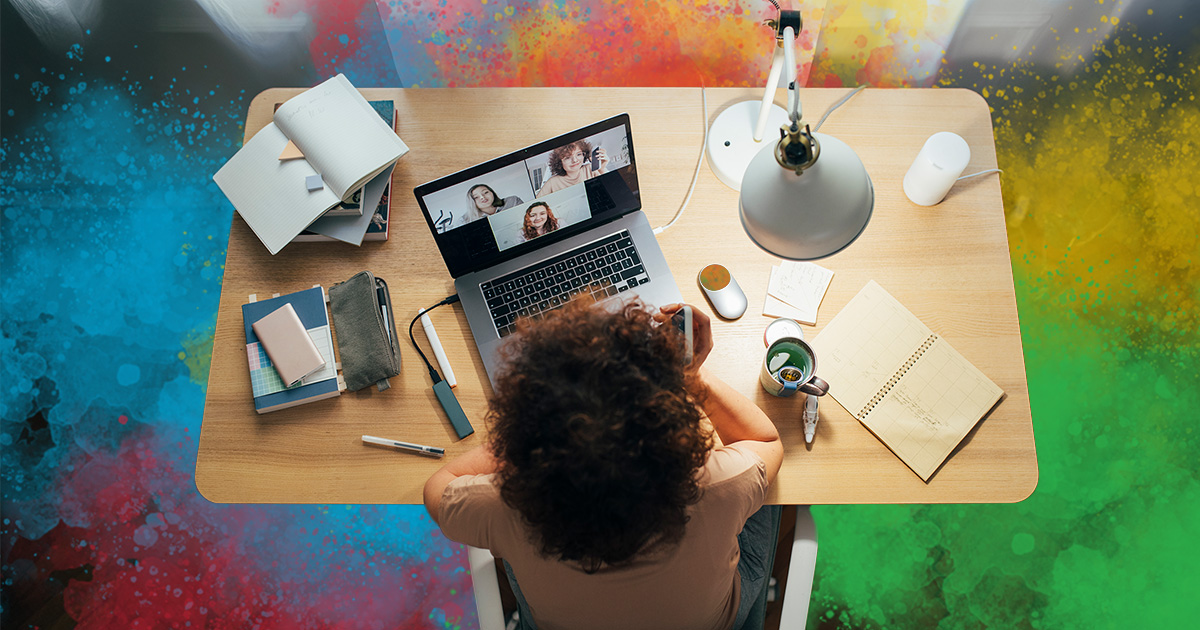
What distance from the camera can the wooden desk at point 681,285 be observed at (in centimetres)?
119

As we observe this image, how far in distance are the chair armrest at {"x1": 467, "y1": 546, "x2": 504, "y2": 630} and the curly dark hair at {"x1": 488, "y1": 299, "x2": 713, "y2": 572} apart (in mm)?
235

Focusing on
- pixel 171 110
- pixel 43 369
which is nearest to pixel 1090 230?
pixel 171 110

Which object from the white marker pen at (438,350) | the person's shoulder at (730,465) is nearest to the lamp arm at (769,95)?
the person's shoulder at (730,465)

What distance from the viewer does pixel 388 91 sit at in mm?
1409

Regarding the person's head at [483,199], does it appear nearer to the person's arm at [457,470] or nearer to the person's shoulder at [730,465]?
the person's arm at [457,470]

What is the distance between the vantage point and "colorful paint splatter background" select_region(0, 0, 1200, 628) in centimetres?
188

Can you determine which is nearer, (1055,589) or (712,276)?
(712,276)

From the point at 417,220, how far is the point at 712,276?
24.1 inches

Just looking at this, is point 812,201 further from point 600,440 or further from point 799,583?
point 799,583

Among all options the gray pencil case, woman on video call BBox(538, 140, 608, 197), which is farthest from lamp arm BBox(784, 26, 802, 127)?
the gray pencil case

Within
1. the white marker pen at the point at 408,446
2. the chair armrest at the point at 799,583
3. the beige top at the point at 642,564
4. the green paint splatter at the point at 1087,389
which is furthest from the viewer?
the green paint splatter at the point at 1087,389

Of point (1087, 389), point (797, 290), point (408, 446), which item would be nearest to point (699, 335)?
point (797, 290)

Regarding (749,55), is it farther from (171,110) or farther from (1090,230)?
(171,110)

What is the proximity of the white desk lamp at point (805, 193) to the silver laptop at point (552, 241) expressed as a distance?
322 mm
